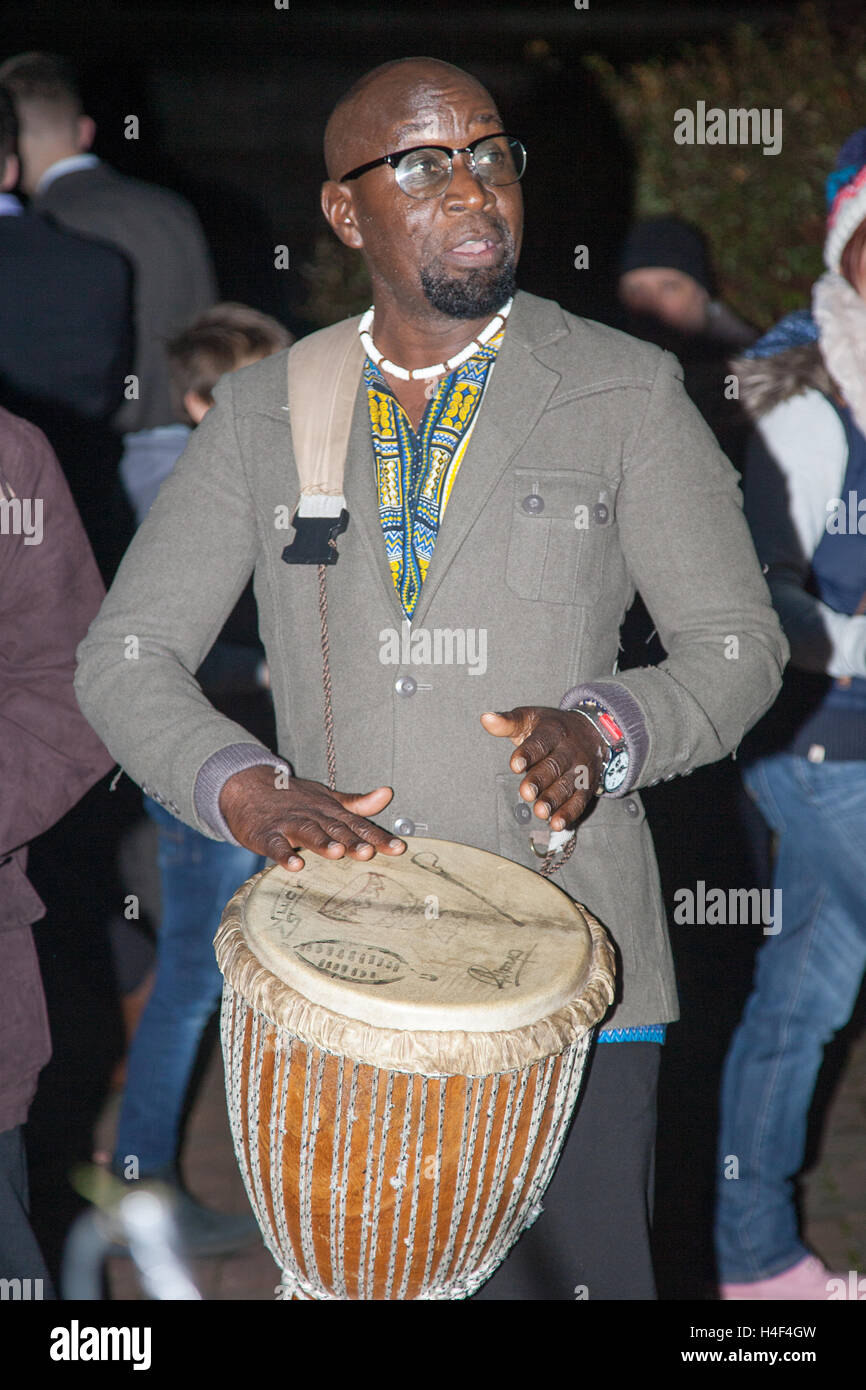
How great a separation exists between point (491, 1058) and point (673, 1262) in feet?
6.13

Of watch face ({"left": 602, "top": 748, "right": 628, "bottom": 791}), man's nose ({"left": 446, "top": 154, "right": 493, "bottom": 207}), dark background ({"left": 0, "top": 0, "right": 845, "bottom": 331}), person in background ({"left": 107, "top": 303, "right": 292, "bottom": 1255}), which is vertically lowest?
person in background ({"left": 107, "top": 303, "right": 292, "bottom": 1255})

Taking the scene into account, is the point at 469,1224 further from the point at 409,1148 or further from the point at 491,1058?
the point at 491,1058

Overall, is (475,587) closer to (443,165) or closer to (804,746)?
(443,165)

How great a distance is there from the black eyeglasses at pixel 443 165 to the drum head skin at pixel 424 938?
107 cm

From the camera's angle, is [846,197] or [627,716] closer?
[627,716]

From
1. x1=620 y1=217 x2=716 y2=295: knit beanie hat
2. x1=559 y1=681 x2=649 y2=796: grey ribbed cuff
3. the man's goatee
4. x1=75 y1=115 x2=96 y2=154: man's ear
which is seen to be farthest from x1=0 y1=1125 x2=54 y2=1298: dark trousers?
x1=620 y1=217 x2=716 y2=295: knit beanie hat

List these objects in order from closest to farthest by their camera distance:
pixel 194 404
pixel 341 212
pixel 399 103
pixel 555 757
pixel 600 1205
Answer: pixel 555 757
pixel 600 1205
pixel 399 103
pixel 341 212
pixel 194 404

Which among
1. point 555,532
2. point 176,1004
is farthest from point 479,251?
point 176,1004

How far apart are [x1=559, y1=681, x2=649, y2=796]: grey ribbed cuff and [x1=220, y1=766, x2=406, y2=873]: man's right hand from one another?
336 mm

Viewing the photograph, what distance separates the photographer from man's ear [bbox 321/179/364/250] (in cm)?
273

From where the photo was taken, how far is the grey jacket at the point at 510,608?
247 cm

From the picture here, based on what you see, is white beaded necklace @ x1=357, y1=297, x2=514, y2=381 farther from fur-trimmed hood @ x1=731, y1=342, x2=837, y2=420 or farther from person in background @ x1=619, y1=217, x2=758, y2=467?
person in background @ x1=619, y1=217, x2=758, y2=467

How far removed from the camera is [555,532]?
2518mm

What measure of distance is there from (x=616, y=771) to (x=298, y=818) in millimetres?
476
